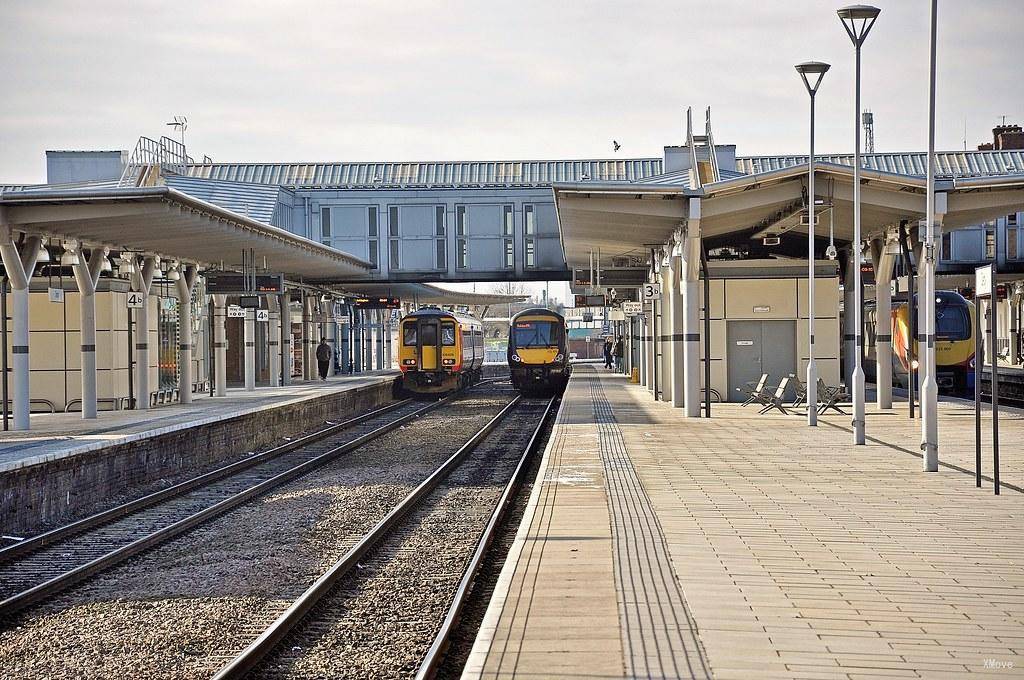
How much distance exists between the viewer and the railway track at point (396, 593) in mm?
7145

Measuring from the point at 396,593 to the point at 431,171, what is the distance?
48.0 metres

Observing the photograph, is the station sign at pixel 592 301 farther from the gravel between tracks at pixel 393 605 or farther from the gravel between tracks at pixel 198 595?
the gravel between tracks at pixel 393 605

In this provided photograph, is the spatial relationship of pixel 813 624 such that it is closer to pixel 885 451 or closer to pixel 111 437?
pixel 885 451

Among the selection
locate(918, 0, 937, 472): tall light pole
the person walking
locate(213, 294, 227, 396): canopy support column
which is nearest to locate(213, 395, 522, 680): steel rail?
locate(918, 0, 937, 472): tall light pole

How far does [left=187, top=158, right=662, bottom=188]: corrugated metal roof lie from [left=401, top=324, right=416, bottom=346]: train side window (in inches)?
579

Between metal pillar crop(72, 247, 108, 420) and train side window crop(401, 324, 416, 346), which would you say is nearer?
metal pillar crop(72, 247, 108, 420)

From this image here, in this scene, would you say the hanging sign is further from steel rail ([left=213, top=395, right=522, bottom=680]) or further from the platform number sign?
the platform number sign

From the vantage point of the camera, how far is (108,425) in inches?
813

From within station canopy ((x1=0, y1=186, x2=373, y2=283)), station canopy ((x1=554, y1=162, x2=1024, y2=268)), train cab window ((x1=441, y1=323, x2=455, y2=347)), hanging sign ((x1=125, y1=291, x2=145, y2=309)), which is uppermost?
station canopy ((x1=554, y1=162, x2=1024, y2=268))

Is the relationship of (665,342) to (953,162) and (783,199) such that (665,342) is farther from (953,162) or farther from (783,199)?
(953,162)

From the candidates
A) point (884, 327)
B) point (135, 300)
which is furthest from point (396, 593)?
point (135, 300)

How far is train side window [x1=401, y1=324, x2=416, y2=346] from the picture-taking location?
135ft

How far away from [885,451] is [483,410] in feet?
63.9

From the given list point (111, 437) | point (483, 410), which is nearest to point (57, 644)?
point (111, 437)
